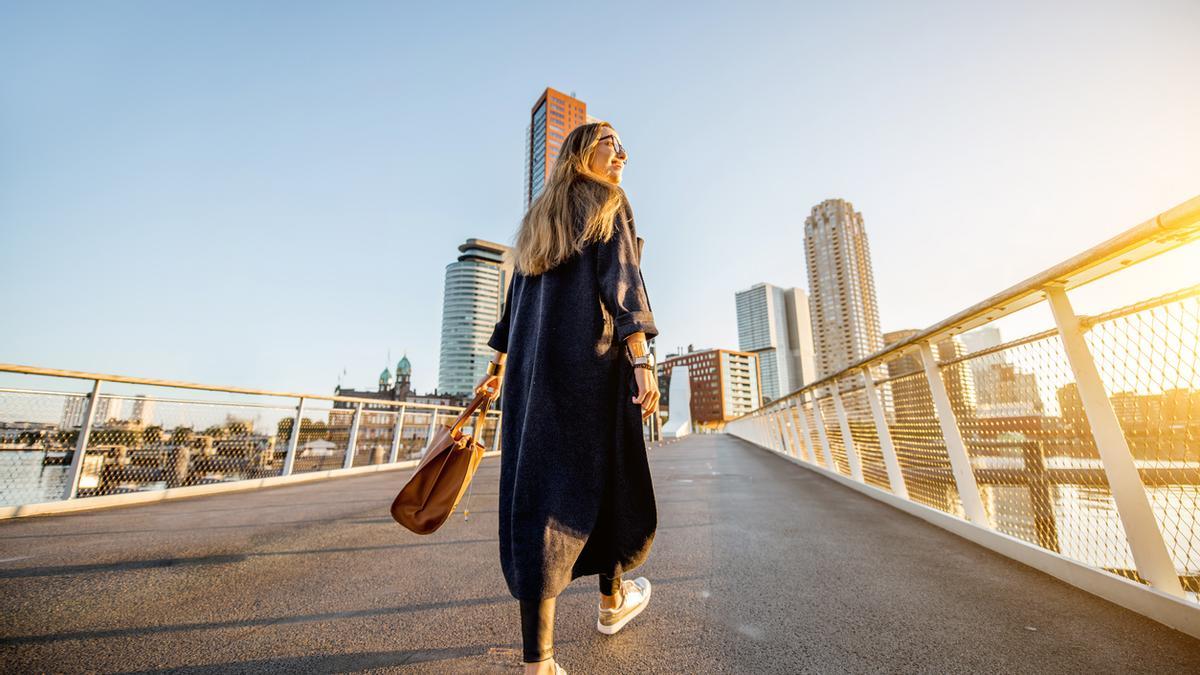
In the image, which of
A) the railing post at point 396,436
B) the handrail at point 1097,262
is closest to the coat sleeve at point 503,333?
the handrail at point 1097,262

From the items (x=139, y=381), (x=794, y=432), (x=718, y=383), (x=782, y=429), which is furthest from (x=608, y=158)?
(x=718, y=383)

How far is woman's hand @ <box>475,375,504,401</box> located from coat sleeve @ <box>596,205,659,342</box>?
1.63 feet

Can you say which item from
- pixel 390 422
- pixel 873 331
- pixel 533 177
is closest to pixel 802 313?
pixel 873 331

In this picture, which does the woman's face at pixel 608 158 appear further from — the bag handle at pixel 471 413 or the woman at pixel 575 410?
the bag handle at pixel 471 413

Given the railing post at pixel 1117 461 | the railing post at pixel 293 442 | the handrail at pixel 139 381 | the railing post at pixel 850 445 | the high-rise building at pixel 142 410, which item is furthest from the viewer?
the railing post at pixel 293 442

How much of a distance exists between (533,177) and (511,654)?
57.4 m

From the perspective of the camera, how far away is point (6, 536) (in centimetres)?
276

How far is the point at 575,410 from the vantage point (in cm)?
124

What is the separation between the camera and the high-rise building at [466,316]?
328 feet

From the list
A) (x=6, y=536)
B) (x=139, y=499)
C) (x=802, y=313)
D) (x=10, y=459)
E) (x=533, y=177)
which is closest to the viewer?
(x=6, y=536)

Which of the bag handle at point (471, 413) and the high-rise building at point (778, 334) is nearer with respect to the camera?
the bag handle at point (471, 413)

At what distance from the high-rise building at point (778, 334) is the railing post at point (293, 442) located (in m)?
142

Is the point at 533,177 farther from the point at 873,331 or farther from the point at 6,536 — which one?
the point at 873,331

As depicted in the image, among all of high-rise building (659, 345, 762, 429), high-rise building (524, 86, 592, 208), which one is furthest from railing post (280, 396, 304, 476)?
high-rise building (659, 345, 762, 429)
